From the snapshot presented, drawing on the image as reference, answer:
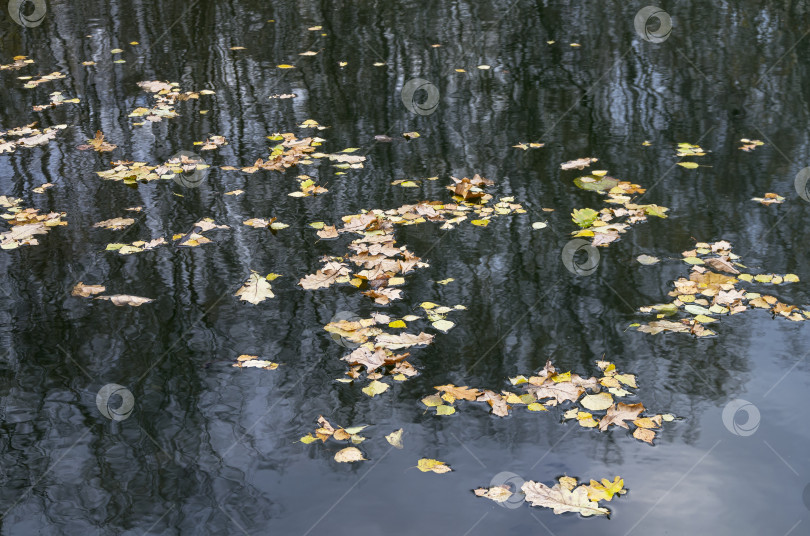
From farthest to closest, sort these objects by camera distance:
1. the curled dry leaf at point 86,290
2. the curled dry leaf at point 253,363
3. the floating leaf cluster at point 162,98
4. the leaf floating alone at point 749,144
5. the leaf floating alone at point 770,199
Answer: the floating leaf cluster at point 162,98
the leaf floating alone at point 749,144
the leaf floating alone at point 770,199
the curled dry leaf at point 86,290
the curled dry leaf at point 253,363

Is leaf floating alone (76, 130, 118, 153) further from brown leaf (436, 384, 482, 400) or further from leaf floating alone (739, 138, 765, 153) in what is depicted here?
leaf floating alone (739, 138, 765, 153)

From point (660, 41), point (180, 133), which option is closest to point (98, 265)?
point (180, 133)

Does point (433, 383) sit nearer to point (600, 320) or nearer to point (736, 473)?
point (600, 320)

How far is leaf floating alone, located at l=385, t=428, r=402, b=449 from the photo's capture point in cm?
324

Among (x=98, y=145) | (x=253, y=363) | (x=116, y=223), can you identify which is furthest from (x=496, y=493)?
(x=98, y=145)

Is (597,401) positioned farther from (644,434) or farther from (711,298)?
(711,298)

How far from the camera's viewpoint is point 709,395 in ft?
11.2

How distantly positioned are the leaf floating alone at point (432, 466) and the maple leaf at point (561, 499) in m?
0.30

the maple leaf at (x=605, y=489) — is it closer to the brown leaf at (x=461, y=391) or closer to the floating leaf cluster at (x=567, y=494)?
the floating leaf cluster at (x=567, y=494)

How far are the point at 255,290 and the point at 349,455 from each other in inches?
56.5

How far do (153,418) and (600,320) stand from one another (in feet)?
6.94

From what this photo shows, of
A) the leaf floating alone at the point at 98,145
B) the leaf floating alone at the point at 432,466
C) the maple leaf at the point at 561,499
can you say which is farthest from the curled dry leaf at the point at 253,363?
the leaf floating alone at the point at 98,145

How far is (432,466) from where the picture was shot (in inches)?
122

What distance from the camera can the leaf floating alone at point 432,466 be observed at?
309cm
